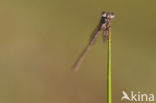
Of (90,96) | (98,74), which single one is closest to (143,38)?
(98,74)

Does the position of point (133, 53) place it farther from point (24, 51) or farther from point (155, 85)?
point (24, 51)

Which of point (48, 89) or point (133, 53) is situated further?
point (133, 53)

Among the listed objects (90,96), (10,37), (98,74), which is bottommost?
(90,96)

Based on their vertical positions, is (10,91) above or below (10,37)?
below

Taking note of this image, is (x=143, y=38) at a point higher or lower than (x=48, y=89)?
higher

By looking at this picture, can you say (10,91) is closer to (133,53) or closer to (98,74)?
(98,74)

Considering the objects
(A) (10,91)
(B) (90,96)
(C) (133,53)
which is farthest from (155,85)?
(A) (10,91)

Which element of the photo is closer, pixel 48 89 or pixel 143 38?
pixel 48 89

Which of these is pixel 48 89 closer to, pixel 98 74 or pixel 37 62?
pixel 37 62

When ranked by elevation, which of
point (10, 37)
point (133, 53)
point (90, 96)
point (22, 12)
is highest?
point (22, 12)
